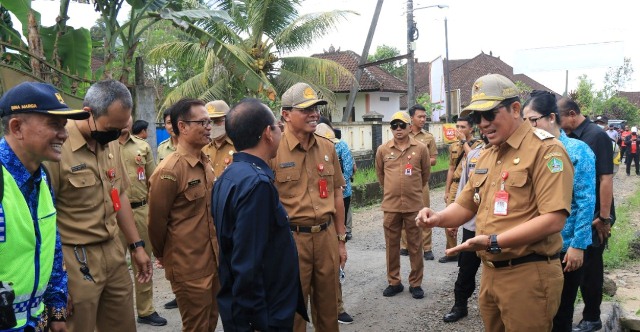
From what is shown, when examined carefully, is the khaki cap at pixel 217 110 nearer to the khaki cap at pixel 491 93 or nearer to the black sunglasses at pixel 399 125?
the black sunglasses at pixel 399 125

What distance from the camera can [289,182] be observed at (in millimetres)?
3949

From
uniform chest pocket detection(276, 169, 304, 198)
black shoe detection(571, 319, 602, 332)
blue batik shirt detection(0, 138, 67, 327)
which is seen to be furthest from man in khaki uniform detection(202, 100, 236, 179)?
black shoe detection(571, 319, 602, 332)

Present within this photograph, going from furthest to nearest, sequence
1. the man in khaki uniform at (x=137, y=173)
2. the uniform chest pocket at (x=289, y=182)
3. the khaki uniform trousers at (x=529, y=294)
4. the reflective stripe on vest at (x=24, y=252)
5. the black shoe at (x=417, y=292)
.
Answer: the black shoe at (x=417, y=292) → the man in khaki uniform at (x=137, y=173) → the uniform chest pocket at (x=289, y=182) → the khaki uniform trousers at (x=529, y=294) → the reflective stripe on vest at (x=24, y=252)

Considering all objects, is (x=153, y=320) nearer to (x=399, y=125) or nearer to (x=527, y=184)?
(x=399, y=125)

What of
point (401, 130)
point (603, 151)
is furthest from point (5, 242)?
point (401, 130)

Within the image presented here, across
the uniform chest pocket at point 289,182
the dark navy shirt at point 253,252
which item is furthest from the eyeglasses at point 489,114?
the uniform chest pocket at point 289,182

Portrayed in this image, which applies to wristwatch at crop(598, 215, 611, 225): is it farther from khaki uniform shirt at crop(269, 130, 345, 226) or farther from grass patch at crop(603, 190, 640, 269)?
grass patch at crop(603, 190, 640, 269)

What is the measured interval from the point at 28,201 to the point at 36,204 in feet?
0.14

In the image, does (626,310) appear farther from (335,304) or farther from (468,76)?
(468,76)

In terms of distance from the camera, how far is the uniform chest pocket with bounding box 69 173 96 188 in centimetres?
310

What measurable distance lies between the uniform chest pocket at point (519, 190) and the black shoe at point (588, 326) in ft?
7.41

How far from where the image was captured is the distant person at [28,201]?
2152 millimetres

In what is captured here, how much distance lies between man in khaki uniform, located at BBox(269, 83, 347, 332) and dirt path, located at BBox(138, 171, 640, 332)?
4.50 feet

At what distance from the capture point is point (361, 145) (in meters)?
15.8
